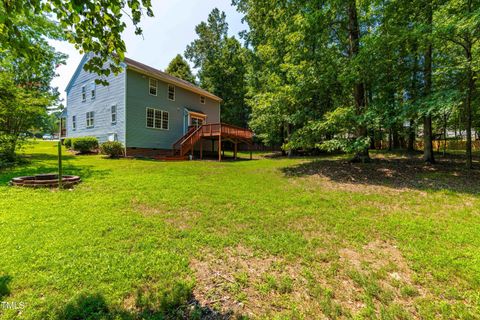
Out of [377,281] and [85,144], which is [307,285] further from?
[85,144]

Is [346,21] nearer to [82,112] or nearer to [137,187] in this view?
[137,187]

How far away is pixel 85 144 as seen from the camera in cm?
1734

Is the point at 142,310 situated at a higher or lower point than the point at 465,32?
lower

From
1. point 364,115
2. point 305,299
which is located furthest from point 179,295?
point 364,115

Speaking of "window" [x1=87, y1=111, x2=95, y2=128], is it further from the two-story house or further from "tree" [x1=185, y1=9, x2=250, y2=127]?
"tree" [x1=185, y1=9, x2=250, y2=127]

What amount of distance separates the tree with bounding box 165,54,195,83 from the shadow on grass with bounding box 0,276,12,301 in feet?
116

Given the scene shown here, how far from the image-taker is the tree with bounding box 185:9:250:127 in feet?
110

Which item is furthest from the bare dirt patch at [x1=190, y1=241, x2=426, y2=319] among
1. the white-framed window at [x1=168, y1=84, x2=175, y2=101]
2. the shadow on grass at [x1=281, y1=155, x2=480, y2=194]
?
the white-framed window at [x1=168, y1=84, x2=175, y2=101]

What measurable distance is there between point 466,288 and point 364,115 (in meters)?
7.37

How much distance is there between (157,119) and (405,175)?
54.4ft

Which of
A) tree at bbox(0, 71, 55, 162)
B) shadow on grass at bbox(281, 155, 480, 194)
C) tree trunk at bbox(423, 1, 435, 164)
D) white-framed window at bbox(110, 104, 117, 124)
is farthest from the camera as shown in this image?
white-framed window at bbox(110, 104, 117, 124)

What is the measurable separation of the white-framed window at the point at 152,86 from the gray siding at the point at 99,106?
1.97m

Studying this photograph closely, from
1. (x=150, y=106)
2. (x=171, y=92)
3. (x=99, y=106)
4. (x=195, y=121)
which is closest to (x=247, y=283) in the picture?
(x=150, y=106)

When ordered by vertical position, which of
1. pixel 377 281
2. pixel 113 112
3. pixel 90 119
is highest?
pixel 113 112
